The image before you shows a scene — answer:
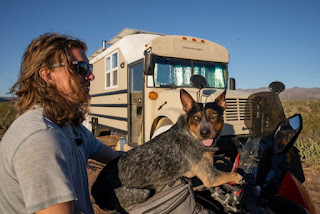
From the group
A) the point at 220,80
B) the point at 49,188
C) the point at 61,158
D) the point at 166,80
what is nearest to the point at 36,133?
the point at 61,158

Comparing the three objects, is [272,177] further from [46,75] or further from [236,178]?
[46,75]

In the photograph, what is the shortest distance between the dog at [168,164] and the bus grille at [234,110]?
1.84m

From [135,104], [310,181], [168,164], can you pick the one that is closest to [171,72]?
[135,104]

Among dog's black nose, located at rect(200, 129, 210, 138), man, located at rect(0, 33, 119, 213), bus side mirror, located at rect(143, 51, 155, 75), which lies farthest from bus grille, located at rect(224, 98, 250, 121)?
man, located at rect(0, 33, 119, 213)

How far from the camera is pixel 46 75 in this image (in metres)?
1.62

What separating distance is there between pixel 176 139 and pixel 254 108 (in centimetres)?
122

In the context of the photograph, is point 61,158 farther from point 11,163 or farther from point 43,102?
point 43,102

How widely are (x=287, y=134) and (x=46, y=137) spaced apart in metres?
1.44

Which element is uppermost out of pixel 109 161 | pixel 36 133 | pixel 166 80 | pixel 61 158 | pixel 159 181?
pixel 166 80

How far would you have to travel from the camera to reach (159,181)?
8.52ft

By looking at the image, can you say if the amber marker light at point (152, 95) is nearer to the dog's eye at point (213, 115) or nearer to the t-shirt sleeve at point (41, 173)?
the dog's eye at point (213, 115)

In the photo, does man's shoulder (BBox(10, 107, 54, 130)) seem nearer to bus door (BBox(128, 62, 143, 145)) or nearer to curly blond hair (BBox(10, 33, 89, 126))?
curly blond hair (BBox(10, 33, 89, 126))

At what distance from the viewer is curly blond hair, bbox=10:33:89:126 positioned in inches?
60.3

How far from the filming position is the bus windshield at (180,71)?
592cm
